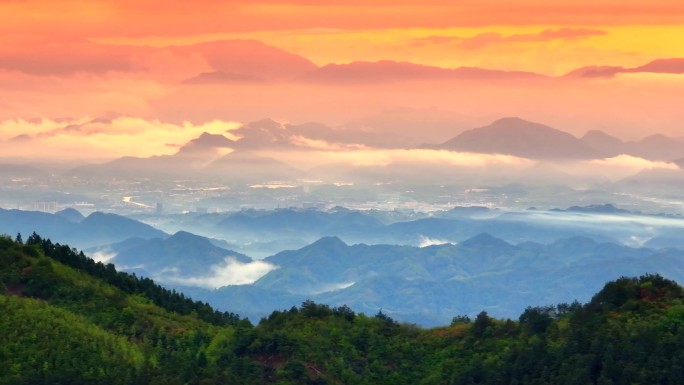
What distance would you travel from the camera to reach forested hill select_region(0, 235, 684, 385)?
132500 mm

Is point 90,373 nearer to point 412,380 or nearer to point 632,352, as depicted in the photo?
point 412,380

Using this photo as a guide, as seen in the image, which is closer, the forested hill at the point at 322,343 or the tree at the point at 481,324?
the forested hill at the point at 322,343

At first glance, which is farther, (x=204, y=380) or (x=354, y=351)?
(x=354, y=351)

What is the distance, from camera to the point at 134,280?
190625 millimetres

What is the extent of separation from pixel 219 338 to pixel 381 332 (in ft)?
48.6

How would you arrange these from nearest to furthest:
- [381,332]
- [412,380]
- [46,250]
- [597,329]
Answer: [597,329]
[412,380]
[381,332]
[46,250]

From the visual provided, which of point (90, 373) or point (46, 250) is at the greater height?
point (46, 250)

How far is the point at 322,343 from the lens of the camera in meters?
151

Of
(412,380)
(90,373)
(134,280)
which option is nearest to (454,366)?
(412,380)

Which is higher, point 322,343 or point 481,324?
point 481,324

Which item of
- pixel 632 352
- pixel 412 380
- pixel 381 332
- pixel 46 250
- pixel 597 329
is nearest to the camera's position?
pixel 632 352

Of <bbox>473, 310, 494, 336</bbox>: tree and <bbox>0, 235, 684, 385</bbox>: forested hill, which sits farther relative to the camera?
<bbox>473, 310, 494, 336</bbox>: tree

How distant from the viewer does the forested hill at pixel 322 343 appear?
132 m

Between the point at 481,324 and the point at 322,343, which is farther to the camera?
the point at 481,324
